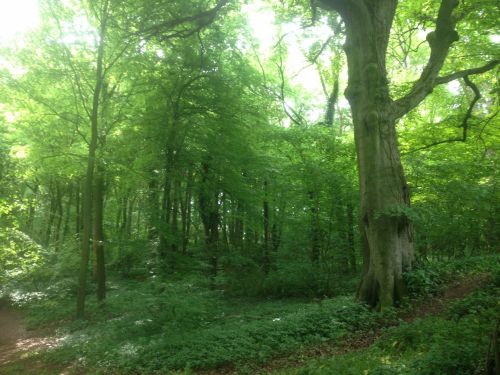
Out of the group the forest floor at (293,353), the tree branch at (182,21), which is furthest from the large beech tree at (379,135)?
the tree branch at (182,21)

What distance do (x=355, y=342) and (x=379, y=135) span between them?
455 cm

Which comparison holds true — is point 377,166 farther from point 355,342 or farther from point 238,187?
point 238,187

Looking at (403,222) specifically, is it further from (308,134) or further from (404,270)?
(308,134)

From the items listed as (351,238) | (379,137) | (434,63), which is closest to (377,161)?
(379,137)

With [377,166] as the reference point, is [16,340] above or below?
below

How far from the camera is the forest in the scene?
8.00 m

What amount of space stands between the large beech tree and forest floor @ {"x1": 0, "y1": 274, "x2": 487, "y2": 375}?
0.76 m

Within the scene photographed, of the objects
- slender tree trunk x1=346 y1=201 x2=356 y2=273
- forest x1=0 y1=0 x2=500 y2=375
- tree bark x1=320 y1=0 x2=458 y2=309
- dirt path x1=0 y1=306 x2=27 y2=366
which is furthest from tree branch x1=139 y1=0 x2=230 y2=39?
dirt path x1=0 y1=306 x2=27 y2=366

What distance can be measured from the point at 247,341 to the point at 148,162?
25.5 feet

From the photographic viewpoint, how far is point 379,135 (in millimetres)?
8734

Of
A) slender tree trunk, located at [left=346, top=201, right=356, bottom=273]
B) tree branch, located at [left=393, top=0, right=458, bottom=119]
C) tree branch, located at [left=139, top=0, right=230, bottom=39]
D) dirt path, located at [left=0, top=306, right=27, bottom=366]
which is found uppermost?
tree branch, located at [left=139, top=0, right=230, bottom=39]

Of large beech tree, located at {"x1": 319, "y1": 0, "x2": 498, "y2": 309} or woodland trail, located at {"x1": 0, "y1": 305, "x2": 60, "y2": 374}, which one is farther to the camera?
woodland trail, located at {"x1": 0, "y1": 305, "x2": 60, "y2": 374}

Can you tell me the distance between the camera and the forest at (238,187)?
8000 mm

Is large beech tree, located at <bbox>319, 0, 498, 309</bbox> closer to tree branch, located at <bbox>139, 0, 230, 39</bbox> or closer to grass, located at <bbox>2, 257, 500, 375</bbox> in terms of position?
grass, located at <bbox>2, 257, 500, 375</bbox>
